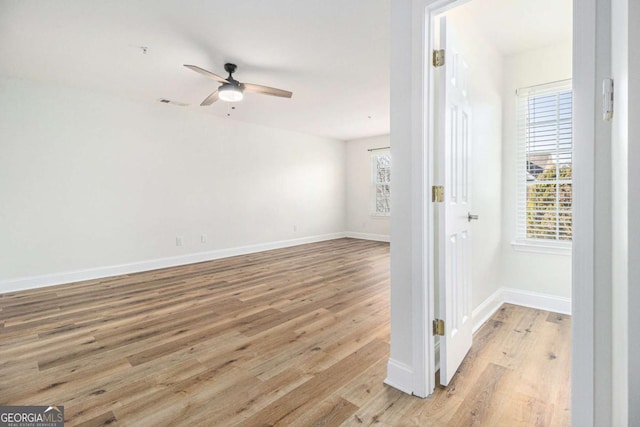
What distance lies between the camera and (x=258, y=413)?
143cm

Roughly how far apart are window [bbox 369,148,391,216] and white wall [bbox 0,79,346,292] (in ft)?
7.35

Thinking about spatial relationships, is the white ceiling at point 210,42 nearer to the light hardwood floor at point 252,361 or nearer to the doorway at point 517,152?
the doorway at point 517,152

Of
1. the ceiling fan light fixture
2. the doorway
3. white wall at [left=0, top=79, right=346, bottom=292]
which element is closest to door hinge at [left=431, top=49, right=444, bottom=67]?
the doorway

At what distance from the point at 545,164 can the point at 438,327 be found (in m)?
2.19

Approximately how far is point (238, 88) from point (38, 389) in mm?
2897

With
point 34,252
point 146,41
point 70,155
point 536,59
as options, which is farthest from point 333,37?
point 34,252

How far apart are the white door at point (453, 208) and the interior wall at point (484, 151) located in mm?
295

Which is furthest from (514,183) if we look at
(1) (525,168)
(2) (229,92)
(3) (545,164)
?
(2) (229,92)

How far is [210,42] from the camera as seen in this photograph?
2.71 meters

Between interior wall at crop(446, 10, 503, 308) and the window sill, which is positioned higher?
interior wall at crop(446, 10, 503, 308)

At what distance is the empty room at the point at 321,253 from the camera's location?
103 cm

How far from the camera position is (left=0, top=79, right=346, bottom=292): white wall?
3.52 m

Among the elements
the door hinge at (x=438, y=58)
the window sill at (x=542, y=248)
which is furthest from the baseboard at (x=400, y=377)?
the window sill at (x=542, y=248)

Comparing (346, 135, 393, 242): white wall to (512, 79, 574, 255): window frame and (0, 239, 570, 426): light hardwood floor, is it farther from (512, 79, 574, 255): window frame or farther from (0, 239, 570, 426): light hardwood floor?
(512, 79, 574, 255): window frame
